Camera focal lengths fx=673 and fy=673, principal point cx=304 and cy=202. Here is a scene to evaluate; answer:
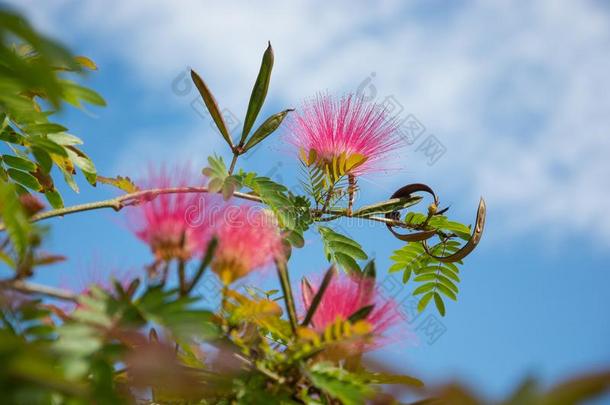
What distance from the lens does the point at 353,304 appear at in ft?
4.20

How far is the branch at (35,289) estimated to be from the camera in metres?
1.09

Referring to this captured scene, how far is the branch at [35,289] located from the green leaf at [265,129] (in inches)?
36.8

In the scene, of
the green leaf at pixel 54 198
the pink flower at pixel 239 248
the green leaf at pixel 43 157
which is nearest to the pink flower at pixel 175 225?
the pink flower at pixel 239 248

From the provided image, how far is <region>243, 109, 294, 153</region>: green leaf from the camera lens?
1.99 metres

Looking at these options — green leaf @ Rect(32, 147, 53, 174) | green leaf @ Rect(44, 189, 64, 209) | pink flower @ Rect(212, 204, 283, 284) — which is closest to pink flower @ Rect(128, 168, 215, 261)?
pink flower @ Rect(212, 204, 283, 284)

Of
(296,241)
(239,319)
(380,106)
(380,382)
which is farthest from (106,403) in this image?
(380,106)

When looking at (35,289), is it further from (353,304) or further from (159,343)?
(353,304)

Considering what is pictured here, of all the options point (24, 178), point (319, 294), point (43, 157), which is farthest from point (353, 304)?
point (24, 178)

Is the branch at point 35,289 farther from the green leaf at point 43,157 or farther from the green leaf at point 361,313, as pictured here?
the green leaf at point 43,157

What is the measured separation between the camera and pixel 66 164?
2.31 m

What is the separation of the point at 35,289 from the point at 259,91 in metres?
1.00

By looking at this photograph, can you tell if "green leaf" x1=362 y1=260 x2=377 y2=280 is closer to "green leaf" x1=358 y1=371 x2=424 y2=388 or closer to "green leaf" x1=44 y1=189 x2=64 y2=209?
"green leaf" x1=358 y1=371 x2=424 y2=388

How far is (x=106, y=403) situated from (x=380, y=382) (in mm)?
546

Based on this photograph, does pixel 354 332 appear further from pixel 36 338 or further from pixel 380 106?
pixel 380 106
